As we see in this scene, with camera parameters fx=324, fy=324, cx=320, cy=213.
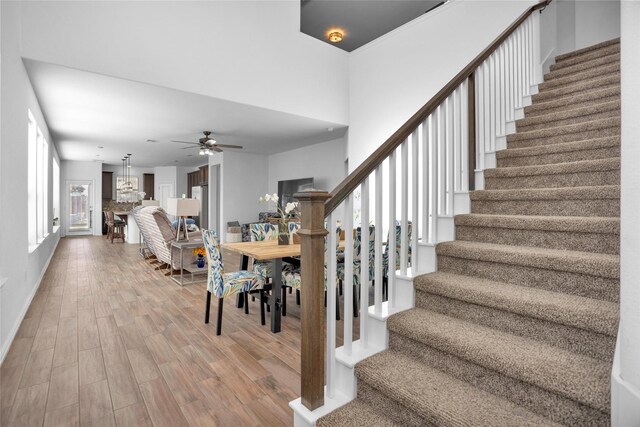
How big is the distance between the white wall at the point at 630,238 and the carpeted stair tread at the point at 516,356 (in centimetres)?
16

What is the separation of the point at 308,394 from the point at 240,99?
13.8 ft

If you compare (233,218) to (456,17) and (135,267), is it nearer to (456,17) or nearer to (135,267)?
(135,267)

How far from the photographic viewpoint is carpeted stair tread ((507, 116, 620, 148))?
7.80 feet

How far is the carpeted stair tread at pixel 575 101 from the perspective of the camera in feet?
9.05

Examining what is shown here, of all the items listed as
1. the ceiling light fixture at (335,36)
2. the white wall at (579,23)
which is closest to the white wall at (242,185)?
the ceiling light fixture at (335,36)

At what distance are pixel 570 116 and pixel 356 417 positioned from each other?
296 cm

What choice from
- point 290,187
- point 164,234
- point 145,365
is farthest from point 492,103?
point 290,187

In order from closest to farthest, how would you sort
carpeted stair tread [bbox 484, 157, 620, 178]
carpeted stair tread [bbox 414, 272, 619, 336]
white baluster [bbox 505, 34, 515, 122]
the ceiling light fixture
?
carpeted stair tread [bbox 414, 272, 619, 336] < carpeted stair tread [bbox 484, 157, 620, 178] < white baluster [bbox 505, 34, 515, 122] < the ceiling light fixture

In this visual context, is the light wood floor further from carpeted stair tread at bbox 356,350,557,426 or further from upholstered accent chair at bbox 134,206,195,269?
upholstered accent chair at bbox 134,206,195,269

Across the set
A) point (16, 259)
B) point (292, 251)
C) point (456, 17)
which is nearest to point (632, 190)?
point (292, 251)

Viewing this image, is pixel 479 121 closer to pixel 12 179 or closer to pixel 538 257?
pixel 538 257

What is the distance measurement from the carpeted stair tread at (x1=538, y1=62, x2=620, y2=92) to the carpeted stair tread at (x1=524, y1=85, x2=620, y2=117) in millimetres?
355

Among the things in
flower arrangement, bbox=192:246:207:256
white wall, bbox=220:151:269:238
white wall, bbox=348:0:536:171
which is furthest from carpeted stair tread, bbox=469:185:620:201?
white wall, bbox=220:151:269:238

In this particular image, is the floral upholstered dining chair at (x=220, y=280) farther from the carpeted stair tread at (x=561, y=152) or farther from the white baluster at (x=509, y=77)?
the white baluster at (x=509, y=77)
